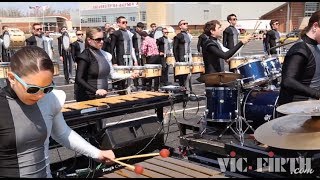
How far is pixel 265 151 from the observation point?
A: 13.2 feet

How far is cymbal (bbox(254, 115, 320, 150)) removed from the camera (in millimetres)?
2986

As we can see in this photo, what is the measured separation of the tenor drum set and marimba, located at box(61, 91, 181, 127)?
52 cm

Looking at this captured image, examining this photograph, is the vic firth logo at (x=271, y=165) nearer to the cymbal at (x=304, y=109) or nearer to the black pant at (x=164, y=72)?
the cymbal at (x=304, y=109)

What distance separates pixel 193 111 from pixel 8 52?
881 cm

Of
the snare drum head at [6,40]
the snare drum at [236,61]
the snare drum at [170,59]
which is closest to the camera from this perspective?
the snare drum at [236,61]

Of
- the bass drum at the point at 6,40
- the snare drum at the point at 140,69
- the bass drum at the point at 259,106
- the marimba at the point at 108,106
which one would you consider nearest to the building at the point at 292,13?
the bass drum at the point at 6,40

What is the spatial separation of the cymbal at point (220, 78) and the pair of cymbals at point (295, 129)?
5.97 ft

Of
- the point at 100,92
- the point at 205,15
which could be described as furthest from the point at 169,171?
the point at 205,15

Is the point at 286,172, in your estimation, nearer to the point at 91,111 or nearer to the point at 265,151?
the point at 265,151

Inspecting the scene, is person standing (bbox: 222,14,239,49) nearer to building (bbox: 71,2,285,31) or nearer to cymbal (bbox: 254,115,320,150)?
cymbal (bbox: 254,115,320,150)

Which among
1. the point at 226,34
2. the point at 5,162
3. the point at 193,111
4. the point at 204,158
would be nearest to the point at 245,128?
the point at 204,158

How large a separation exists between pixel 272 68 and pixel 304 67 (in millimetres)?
2510

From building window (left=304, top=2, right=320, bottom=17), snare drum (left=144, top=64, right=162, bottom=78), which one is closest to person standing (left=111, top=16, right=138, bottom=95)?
snare drum (left=144, top=64, right=162, bottom=78)

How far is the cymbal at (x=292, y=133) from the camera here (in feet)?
9.80
